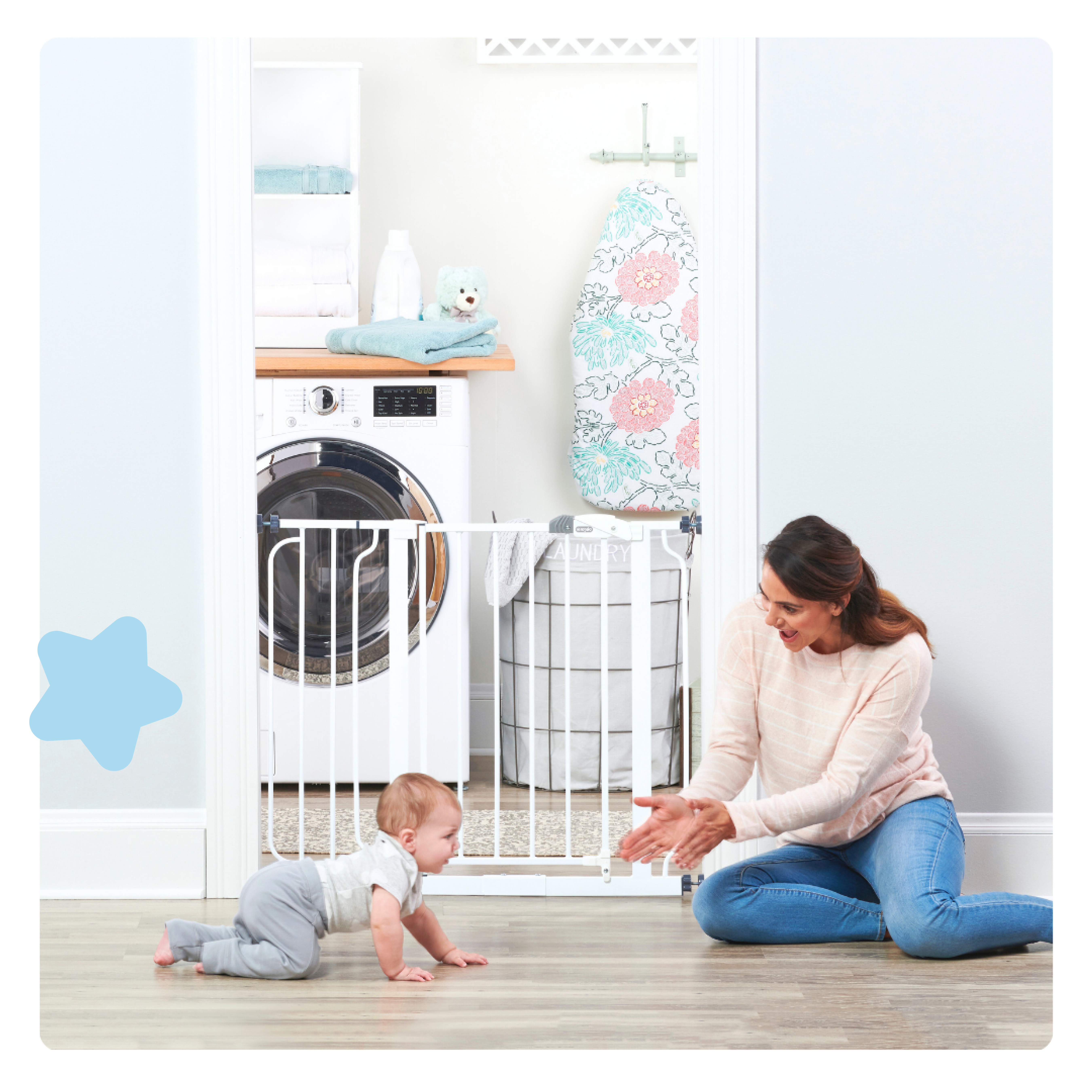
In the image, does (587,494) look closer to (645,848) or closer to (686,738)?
(686,738)

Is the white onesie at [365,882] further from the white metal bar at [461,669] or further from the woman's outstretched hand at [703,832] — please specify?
the white metal bar at [461,669]

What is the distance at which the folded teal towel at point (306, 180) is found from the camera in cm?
329

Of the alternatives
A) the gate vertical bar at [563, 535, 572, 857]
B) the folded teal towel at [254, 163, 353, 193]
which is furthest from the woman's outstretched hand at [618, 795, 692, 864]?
the folded teal towel at [254, 163, 353, 193]

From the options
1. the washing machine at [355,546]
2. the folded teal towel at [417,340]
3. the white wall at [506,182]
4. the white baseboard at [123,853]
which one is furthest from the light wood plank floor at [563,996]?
the white wall at [506,182]

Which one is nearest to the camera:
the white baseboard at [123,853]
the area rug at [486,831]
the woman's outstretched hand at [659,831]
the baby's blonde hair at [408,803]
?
the woman's outstretched hand at [659,831]

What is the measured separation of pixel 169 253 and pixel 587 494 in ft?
5.58

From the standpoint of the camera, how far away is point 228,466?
2.08m

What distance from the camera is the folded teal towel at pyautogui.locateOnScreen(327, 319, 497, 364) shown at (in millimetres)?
2961

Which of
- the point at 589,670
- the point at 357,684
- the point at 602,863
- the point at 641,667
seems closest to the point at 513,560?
the point at 589,670

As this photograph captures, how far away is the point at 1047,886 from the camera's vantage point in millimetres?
2043

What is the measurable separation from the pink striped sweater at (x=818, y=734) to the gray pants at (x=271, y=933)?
1.86 ft

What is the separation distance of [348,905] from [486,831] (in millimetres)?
937

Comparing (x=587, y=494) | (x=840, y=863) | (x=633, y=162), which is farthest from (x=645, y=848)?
(x=633, y=162)

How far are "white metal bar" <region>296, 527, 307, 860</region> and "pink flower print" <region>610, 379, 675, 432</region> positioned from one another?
3.62 feet
